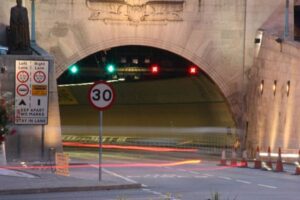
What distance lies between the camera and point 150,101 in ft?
163

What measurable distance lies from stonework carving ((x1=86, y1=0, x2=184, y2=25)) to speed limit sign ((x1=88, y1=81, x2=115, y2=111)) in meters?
20.5

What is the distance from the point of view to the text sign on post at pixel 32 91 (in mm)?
29844

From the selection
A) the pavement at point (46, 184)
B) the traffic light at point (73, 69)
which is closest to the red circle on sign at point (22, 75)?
the pavement at point (46, 184)

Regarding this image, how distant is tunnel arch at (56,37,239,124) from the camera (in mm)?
39875

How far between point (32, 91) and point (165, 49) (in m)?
12.6

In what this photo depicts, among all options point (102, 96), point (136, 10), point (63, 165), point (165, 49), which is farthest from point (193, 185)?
point (165, 49)

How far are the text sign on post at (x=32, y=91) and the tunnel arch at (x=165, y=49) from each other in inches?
335

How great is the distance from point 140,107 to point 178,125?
337cm

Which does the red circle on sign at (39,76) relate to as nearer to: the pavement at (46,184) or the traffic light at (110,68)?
the pavement at (46,184)

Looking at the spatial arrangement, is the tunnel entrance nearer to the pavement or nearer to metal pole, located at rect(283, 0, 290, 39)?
metal pole, located at rect(283, 0, 290, 39)

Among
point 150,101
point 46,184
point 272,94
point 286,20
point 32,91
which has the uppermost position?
point 286,20

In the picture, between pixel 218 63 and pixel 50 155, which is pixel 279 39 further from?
pixel 50 155

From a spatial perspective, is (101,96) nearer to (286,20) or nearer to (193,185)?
(193,185)

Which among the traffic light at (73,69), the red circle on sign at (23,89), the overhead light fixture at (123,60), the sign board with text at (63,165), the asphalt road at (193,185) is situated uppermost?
the overhead light fixture at (123,60)
